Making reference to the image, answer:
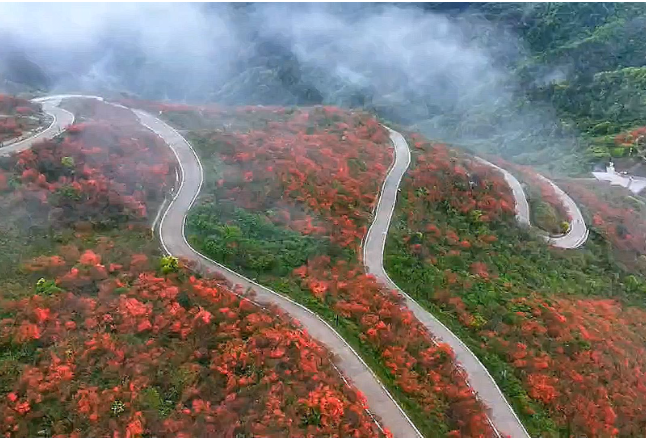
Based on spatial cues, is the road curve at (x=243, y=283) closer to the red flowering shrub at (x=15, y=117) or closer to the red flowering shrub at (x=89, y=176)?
the red flowering shrub at (x=15, y=117)

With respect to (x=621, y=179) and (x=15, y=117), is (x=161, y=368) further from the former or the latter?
(x=621, y=179)

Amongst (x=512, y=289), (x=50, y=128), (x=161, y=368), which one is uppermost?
(x=50, y=128)

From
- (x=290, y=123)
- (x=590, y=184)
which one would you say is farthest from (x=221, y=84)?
(x=590, y=184)

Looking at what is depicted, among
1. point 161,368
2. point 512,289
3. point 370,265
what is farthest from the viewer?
point 512,289

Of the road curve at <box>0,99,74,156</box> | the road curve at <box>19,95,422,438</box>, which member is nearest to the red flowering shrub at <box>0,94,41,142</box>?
the road curve at <box>0,99,74,156</box>

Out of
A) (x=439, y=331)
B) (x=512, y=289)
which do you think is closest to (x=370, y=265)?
(x=439, y=331)

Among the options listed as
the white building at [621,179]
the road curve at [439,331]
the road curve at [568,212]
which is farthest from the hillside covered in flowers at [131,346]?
the white building at [621,179]

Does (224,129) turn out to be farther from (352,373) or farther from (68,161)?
(352,373)

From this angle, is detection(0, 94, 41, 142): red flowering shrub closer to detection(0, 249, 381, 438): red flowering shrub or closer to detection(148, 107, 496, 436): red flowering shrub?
detection(148, 107, 496, 436): red flowering shrub
